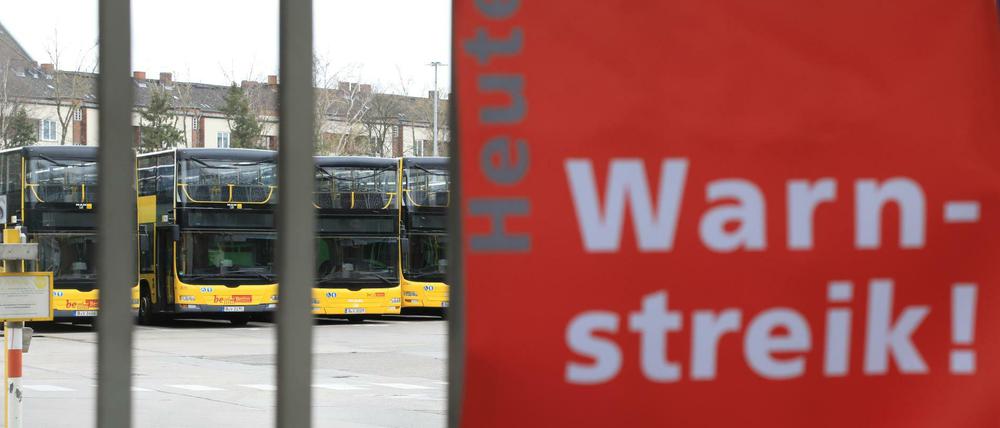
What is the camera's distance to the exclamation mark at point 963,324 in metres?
2.33

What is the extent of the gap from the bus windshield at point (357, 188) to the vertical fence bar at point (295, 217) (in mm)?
22938

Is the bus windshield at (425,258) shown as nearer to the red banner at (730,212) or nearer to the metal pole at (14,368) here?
the metal pole at (14,368)

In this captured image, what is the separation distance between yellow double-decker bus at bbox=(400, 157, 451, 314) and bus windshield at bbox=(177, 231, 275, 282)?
2.80 meters

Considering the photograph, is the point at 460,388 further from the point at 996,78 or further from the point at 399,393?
the point at 399,393

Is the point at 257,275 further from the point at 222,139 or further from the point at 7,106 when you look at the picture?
the point at 222,139

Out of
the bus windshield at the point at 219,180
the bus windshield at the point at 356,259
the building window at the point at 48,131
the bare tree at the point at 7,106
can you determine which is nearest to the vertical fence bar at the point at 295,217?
the bus windshield at the point at 219,180

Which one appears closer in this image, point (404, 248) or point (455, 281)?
point (455, 281)

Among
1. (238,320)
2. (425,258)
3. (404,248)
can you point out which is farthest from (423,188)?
(238,320)

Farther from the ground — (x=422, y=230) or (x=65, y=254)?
(x=422, y=230)

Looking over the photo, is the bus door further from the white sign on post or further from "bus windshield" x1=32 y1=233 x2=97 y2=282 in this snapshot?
the white sign on post

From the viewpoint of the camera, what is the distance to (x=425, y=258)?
27.3 metres

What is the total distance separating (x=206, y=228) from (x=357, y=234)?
8.76 ft

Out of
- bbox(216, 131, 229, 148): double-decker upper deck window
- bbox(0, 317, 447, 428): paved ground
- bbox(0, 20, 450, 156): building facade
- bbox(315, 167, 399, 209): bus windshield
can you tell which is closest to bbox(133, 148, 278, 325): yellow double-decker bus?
bbox(0, 317, 447, 428): paved ground

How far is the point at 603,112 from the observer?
7.00ft
